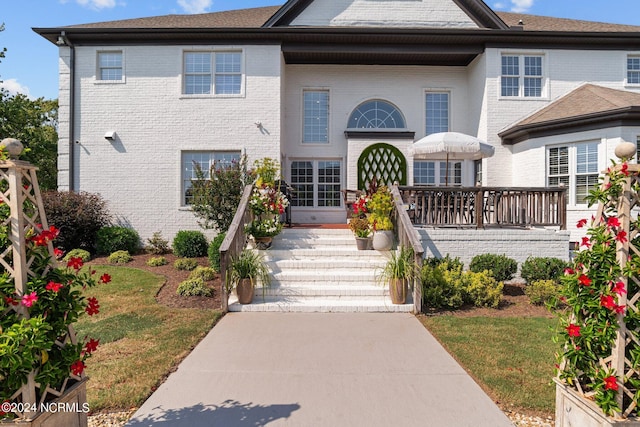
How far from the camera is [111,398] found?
146 inches

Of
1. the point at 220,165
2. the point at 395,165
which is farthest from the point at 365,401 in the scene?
the point at 395,165

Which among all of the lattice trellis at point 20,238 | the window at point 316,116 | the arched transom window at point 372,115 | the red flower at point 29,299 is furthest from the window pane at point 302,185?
the red flower at point 29,299

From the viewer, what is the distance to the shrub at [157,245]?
471 inches

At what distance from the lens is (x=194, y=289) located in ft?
24.7

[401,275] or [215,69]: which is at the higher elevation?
[215,69]

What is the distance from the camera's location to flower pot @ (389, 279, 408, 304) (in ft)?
22.3

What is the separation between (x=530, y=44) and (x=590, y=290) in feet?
40.6

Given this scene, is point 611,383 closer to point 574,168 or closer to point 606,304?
point 606,304

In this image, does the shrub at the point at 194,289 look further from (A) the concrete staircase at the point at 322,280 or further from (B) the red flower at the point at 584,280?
(B) the red flower at the point at 584,280

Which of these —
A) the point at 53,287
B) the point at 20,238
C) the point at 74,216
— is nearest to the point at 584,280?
the point at 53,287

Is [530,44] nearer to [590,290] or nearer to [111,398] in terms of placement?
[590,290]

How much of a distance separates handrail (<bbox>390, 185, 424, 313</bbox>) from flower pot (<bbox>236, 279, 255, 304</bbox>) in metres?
2.94

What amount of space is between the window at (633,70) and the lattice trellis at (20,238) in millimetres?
16454

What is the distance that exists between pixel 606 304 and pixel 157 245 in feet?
38.6
